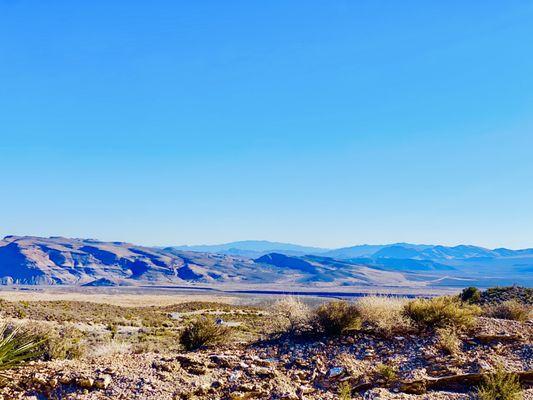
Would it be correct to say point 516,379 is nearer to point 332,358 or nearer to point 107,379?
point 332,358

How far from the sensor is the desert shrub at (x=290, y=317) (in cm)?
1195

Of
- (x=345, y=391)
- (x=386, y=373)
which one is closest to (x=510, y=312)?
(x=386, y=373)

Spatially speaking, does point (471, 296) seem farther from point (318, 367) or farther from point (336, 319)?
point (318, 367)

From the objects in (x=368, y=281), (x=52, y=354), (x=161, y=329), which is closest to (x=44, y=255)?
(x=368, y=281)

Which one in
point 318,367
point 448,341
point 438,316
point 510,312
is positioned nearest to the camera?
point 318,367

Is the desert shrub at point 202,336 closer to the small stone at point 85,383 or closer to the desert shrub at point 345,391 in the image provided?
the desert shrub at point 345,391

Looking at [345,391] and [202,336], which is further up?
[202,336]

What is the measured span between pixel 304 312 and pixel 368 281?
594 ft

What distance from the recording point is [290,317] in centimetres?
1231

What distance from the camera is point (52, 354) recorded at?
1036 centimetres

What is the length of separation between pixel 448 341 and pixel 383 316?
1.74 m

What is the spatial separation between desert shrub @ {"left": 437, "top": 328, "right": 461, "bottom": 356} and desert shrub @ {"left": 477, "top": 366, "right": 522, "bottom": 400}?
4.95 feet

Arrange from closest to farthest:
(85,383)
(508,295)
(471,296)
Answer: (85,383), (471,296), (508,295)

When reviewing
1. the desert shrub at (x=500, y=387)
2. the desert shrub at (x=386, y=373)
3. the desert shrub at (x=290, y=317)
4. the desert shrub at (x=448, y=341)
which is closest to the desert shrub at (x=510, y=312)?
the desert shrub at (x=448, y=341)
